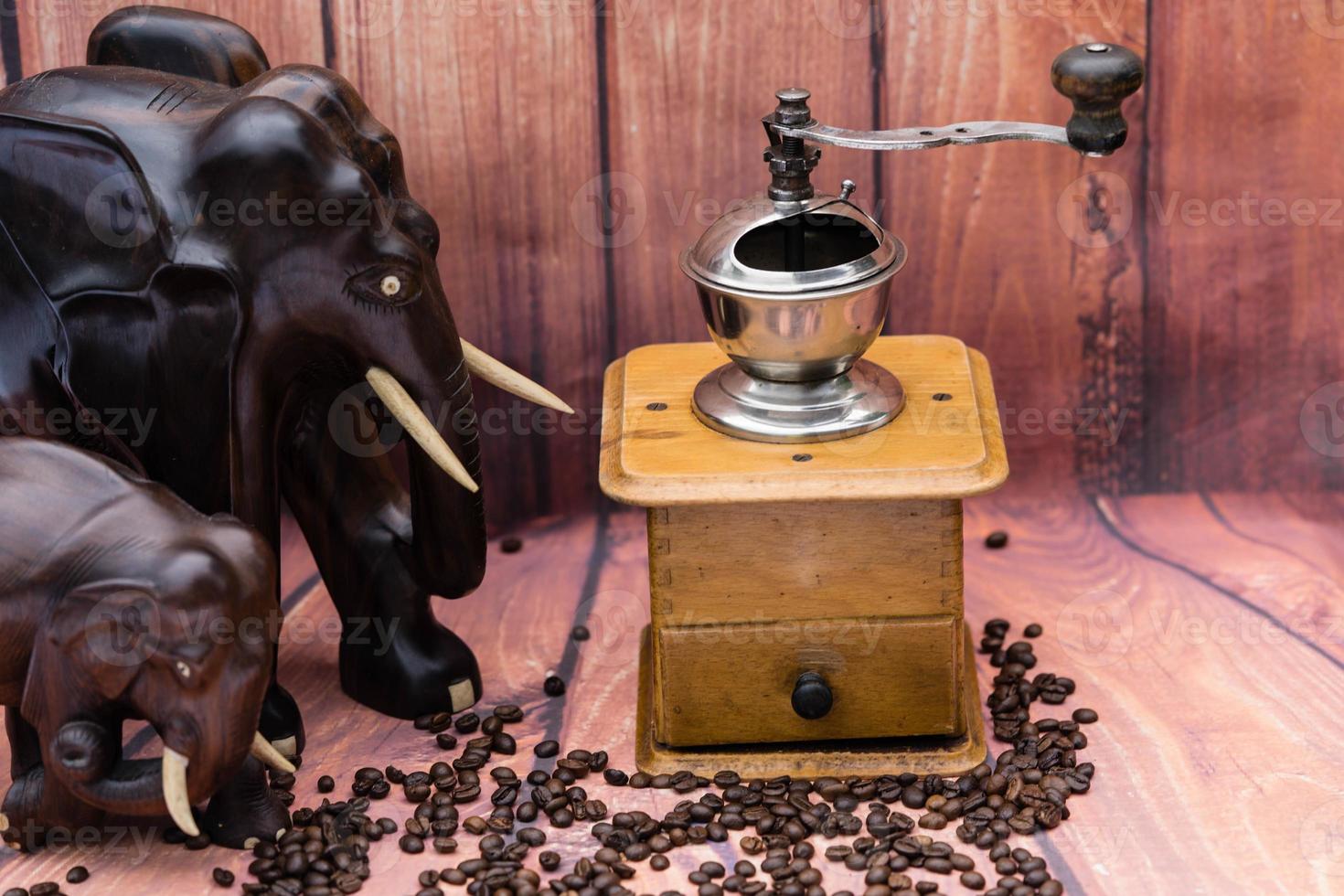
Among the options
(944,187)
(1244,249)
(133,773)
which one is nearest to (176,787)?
(133,773)

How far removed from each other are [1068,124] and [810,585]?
42cm

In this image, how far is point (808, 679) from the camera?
144cm

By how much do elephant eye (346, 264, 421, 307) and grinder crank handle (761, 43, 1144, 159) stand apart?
319 millimetres

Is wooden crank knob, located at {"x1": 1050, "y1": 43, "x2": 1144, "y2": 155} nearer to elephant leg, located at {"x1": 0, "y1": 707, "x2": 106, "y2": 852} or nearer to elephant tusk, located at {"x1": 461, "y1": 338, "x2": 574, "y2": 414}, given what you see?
elephant tusk, located at {"x1": 461, "y1": 338, "x2": 574, "y2": 414}

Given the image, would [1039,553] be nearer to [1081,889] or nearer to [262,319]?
[1081,889]

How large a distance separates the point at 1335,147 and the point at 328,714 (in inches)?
45.6

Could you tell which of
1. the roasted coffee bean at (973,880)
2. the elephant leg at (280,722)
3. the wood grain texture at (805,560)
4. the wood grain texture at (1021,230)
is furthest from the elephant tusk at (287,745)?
the wood grain texture at (1021,230)

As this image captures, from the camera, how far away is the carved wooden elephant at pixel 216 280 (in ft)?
4.26

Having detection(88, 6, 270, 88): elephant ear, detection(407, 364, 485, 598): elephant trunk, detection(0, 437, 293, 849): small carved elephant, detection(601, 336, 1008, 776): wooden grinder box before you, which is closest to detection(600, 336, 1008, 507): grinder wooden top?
detection(601, 336, 1008, 776): wooden grinder box

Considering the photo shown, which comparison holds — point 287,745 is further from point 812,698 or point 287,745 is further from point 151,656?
point 812,698

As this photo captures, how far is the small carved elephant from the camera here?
47.3 inches

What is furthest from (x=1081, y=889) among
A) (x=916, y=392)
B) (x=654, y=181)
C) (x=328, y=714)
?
(x=654, y=181)

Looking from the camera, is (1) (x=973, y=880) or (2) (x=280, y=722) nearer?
(1) (x=973, y=880)

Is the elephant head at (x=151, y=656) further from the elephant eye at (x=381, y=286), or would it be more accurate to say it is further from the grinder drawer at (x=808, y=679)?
the grinder drawer at (x=808, y=679)
